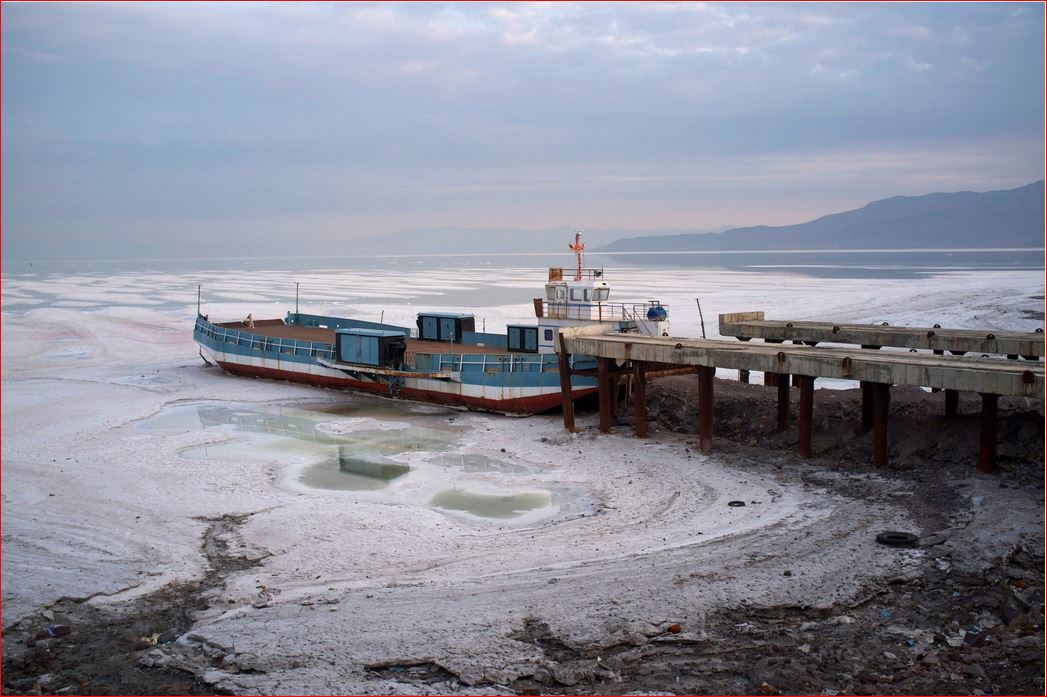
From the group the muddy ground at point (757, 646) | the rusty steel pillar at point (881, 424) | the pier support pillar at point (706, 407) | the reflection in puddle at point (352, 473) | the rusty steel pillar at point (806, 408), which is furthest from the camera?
the pier support pillar at point (706, 407)

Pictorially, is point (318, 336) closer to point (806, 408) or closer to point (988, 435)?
point (806, 408)

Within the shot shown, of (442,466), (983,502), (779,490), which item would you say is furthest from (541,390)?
(983,502)

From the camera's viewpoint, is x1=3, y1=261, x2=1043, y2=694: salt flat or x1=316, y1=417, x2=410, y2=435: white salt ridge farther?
x1=316, y1=417, x2=410, y2=435: white salt ridge

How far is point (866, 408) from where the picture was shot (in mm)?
22297

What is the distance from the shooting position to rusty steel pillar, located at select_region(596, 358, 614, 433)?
25.8 metres

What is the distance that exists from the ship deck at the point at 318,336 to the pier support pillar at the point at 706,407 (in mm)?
12295

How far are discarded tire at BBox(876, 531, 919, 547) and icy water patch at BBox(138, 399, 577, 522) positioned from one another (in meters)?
6.29

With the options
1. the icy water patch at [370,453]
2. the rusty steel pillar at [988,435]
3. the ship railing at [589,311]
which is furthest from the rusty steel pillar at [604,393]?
the rusty steel pillar at [988,435]

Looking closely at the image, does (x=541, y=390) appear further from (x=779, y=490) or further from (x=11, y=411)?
(x=11, y=411)

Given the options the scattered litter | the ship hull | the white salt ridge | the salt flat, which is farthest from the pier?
the scattered litter

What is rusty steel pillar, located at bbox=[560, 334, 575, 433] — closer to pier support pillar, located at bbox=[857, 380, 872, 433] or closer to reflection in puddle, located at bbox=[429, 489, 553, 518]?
reflection in puddle, located at bbox=[429, 489, 553, 518]

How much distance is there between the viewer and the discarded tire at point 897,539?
15.2 meters

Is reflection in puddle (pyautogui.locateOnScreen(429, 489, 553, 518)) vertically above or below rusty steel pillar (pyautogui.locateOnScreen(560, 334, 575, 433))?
below

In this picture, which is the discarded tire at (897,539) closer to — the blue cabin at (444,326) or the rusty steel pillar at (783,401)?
the rusty steel pillar at (783,401)
